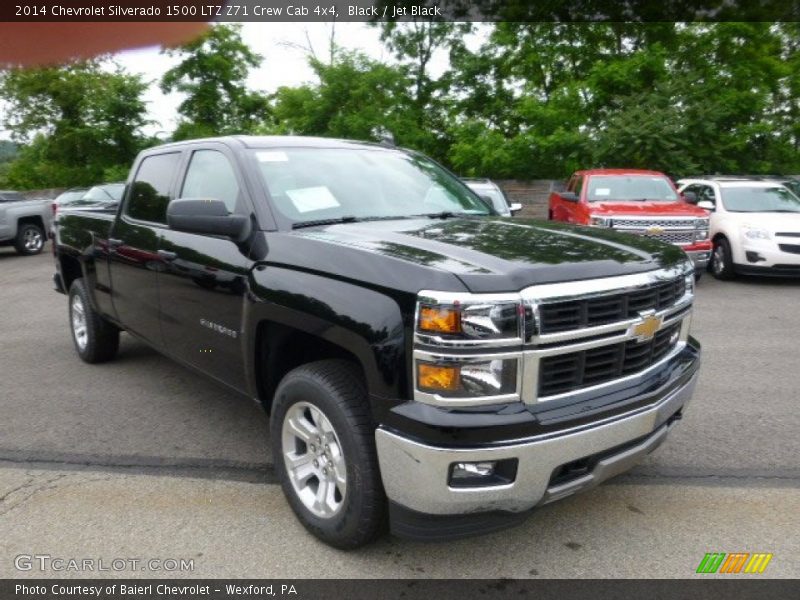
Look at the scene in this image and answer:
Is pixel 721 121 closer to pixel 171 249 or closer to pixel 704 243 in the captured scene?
pixel 704 243

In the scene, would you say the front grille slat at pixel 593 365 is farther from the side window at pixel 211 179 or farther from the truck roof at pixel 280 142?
the truck roof at pixel 280 142

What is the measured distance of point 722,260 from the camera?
10.6m

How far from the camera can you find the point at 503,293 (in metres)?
2.41

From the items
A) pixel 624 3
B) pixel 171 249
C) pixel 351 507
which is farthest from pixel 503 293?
pixel 624 3

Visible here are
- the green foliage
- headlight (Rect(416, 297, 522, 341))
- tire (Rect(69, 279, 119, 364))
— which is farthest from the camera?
the green foliage

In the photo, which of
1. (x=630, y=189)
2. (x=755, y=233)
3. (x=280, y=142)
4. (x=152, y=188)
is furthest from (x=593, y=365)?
(x=630, y=189)

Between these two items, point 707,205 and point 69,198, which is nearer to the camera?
point 707,205

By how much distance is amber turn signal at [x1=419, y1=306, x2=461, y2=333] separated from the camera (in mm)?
2388

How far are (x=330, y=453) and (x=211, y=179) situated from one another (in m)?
1.93

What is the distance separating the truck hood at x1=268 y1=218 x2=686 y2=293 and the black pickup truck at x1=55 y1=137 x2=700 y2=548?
11 millimetres

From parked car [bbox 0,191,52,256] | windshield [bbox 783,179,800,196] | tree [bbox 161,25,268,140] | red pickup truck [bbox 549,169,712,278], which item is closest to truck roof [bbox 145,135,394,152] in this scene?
red pickup truck [bbox 549,169,712,278]

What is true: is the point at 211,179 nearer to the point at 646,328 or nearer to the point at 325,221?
the point at 325,221

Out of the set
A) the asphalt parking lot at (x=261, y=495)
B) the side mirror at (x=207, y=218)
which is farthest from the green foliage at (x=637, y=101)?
the side mirror at (x=207, y=218)

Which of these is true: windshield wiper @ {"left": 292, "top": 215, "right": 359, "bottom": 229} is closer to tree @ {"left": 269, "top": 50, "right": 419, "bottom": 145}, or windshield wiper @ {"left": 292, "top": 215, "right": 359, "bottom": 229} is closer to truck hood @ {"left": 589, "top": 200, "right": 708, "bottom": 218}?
truck hood @ {"left": 589, "top": 200, "right": 708, "bottom": 218}
